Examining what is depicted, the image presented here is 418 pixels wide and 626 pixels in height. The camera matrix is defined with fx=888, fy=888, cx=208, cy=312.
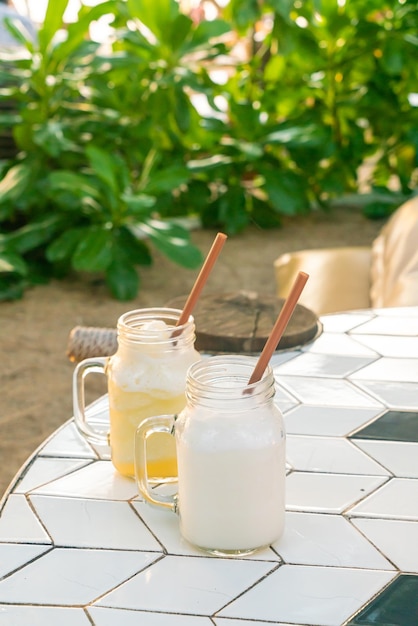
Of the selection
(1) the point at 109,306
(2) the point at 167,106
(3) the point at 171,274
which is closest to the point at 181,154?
(2) the point at 167,106

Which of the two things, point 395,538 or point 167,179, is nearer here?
point 395,538

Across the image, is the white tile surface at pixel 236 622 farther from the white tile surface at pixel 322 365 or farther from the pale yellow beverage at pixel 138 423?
the white tile surface at pixel 322 365

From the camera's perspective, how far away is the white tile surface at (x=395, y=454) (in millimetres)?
869

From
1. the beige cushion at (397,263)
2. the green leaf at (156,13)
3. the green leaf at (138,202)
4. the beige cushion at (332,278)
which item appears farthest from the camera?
the green leaf at (156,13)

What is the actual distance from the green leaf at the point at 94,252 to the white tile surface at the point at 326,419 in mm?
2246

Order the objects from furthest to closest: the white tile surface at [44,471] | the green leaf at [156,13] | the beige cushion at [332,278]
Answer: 1. the green leaf at [156,13]
2. the beige cushion at [332,278]
3. the white tile surface at [44,471]

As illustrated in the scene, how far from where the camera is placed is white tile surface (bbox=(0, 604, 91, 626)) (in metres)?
0.64

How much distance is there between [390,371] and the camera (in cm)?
112

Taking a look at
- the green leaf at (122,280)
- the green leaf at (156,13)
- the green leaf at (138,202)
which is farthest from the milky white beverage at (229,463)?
the green leaf at (156,13)

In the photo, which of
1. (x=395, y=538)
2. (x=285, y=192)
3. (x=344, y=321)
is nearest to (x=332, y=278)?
(x=344, y=321)

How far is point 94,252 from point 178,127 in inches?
29.8

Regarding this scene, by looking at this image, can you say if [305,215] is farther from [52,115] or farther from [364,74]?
[52,115]

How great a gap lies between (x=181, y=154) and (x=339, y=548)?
336 cm

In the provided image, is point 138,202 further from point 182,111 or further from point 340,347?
point 340,347
